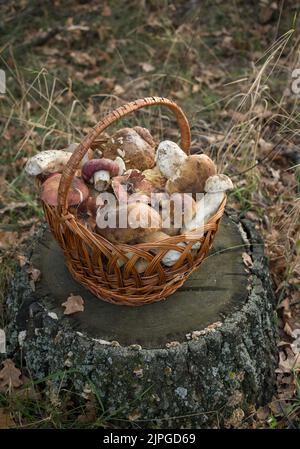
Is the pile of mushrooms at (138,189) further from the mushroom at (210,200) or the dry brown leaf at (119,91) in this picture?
the dry brown leaf at (119,91)

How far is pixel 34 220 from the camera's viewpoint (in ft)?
12.2

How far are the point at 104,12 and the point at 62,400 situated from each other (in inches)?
203

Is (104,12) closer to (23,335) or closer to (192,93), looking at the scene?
(192,93)

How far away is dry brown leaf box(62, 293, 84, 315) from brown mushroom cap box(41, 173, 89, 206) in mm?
501

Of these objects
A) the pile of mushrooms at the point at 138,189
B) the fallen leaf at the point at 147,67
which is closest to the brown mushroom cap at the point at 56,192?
the pile of mushrooms at the point at 138,189

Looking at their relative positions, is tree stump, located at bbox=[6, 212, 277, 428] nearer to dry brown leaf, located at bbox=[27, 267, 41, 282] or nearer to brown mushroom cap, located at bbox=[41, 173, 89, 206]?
dry brown leaf, located at bbox=[27, 267, 41, 282]

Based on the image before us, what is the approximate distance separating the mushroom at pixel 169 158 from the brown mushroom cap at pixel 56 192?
41 centimetres

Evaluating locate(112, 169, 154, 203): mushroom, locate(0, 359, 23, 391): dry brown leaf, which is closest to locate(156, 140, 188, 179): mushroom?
locate(112, 169, 154, 203): mushroom

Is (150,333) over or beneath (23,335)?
over

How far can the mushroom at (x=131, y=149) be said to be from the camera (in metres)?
2.61

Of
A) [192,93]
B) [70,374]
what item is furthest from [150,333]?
[192,93]

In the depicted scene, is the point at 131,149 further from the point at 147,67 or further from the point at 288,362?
the point at 147,67

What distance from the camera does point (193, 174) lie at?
7.84 feet

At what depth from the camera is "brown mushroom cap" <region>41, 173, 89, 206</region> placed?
232 centimetres
